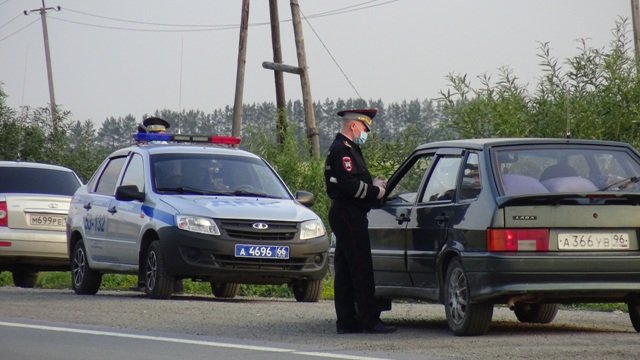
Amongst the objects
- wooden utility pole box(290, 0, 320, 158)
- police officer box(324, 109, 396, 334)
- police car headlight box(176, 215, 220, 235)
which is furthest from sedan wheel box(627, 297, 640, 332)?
wooden utility pole box(290, 0, 320, 158)

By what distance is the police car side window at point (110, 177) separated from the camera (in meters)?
18.6

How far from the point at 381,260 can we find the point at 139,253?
4.83 m

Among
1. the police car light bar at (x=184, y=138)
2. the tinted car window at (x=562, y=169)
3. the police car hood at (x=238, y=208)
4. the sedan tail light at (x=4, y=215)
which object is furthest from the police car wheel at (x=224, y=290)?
the tinted car window at (x=562, y=169)

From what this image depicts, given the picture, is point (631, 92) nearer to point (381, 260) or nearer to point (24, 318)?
point (381, 260)

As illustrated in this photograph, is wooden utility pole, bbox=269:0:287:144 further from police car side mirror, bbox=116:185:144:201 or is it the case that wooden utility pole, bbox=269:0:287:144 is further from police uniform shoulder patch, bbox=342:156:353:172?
police uniform shoulder patch, bbox=342:156:353:172

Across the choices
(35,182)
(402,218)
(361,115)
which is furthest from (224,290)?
(361,115)

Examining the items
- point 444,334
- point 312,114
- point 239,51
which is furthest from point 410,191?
point 239,51

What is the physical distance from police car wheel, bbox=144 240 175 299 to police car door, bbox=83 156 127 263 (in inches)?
44.3

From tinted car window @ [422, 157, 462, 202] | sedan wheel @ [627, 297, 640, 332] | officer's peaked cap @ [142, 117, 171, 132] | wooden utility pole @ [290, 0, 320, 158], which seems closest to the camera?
sedan wheel @ [627, 297, 640, 332]

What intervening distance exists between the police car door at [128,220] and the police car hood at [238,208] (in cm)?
63

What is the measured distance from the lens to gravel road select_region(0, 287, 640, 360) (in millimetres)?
10398

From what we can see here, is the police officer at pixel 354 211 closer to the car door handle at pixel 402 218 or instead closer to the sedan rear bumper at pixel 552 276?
the car door handle at pixel 402 218

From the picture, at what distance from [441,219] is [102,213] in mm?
7303

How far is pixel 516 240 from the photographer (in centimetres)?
1100
